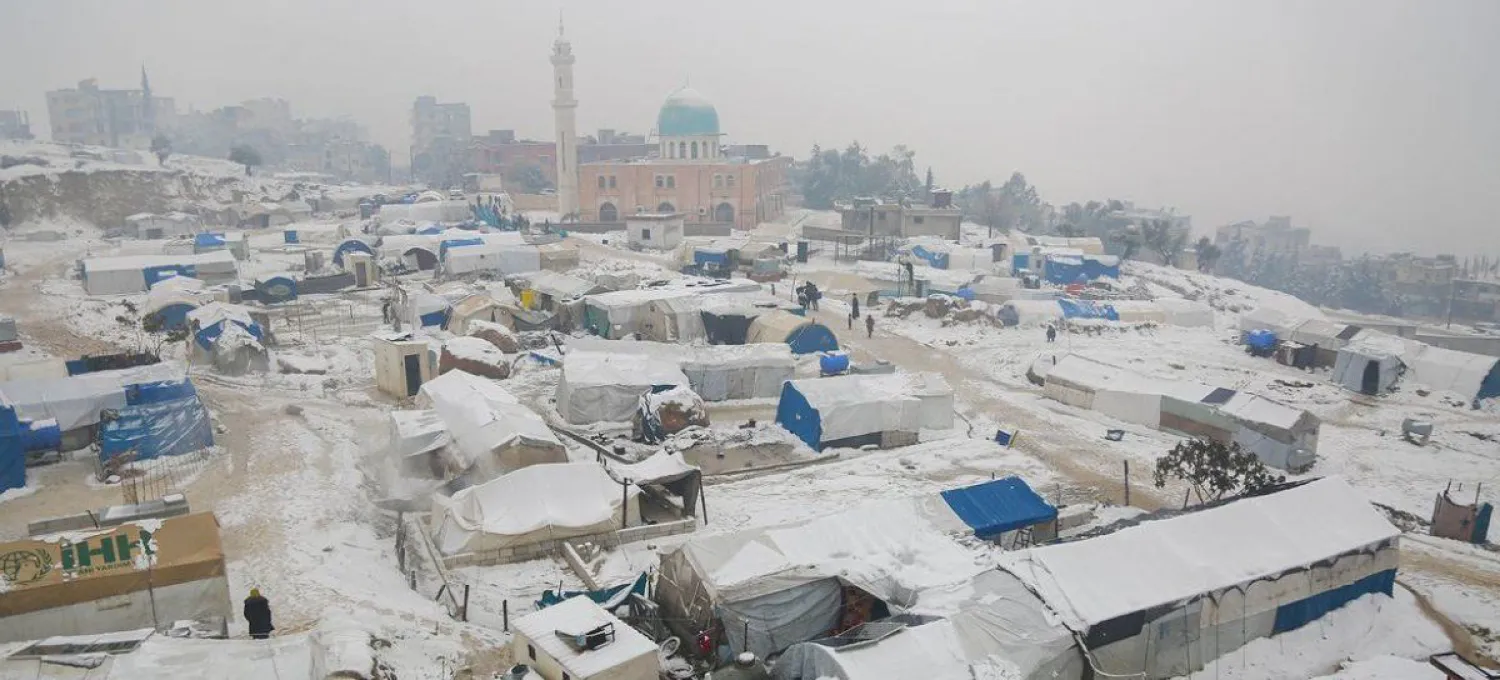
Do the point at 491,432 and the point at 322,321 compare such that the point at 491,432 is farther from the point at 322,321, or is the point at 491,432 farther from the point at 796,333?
the point at 322,321

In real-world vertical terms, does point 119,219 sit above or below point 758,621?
above

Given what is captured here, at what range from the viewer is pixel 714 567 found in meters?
11.7

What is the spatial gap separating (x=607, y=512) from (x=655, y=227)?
40.1 metres

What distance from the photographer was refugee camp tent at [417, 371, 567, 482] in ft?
55.4

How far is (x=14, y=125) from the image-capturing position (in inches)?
4215

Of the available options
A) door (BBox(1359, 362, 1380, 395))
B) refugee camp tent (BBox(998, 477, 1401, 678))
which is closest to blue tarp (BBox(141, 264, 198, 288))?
refugee camp tent (BBox(998, 477, 1401, 678))

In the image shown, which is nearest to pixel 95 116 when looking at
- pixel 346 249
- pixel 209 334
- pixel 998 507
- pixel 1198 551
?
pixel 346 249

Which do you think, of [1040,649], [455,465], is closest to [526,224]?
[455,465]

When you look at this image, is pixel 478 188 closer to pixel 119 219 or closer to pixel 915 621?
pixel 119 219

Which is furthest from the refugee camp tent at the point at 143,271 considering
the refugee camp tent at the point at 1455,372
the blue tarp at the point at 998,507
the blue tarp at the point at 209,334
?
the refugee camp tent at the point at 1455,372

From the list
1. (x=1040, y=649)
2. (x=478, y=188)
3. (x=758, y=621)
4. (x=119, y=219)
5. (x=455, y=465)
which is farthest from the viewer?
(x=478, y=188)

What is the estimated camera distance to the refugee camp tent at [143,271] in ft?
117

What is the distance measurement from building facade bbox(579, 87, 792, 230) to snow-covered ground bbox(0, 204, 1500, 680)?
102 ft

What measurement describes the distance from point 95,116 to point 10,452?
114115mm
